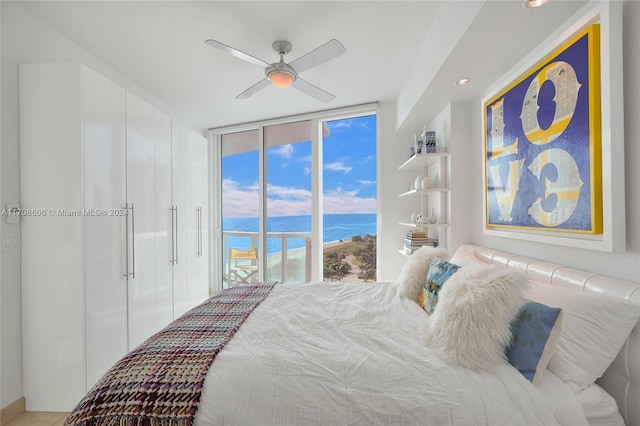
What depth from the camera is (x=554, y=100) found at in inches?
54.4

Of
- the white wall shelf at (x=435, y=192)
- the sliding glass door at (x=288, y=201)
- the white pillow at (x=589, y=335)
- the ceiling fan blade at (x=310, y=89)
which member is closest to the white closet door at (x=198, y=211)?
the sliding glass door at (x=288, y=201)

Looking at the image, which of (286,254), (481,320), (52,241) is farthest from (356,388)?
(286,254)

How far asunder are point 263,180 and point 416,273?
291 cm

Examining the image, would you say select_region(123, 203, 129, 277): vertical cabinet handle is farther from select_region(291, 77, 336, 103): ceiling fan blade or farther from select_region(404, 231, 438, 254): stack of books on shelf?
select_region(404, 231, 438, 254): stack of books on shelf

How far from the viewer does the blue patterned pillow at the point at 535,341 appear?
38.9 inches

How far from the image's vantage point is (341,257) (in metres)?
3.90

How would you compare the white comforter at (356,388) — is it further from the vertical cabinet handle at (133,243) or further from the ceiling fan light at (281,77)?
the ceiling fan light at (281,77)

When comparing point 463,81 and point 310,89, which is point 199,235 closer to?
point 310,89

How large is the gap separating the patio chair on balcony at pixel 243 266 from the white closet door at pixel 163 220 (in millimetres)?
1527

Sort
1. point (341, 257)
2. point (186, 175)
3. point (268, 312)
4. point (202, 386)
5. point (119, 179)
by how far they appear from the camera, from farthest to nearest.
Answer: point (341, 257), point (186, 175), point (119, 179), point (268, 312), point (202, 386)

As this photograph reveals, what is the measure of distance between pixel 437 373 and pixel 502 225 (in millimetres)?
1295

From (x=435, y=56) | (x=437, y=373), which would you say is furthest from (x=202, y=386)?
(x=435, y=56)

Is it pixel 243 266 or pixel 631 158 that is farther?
pixel 243 266

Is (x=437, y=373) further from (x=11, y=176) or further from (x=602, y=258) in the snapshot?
(x=11, y=176)
